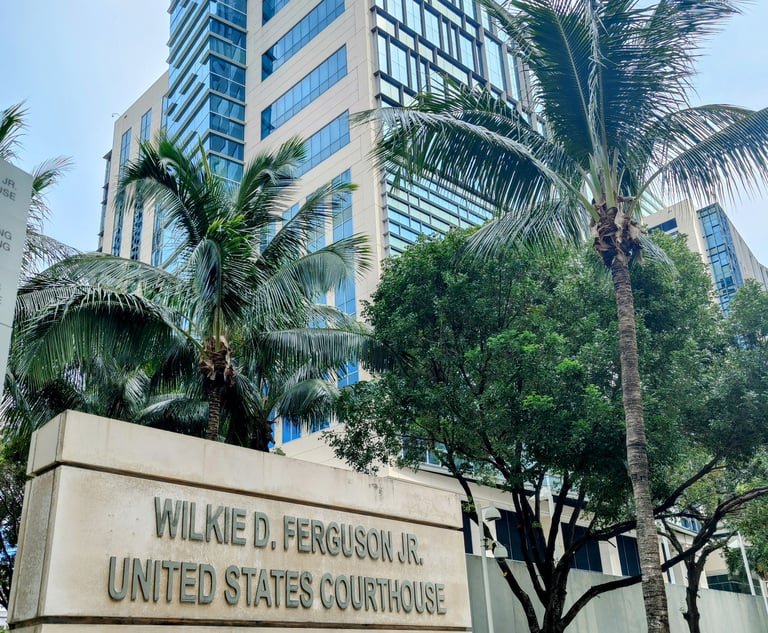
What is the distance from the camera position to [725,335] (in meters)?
18.3

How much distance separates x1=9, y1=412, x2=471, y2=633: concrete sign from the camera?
732 cm

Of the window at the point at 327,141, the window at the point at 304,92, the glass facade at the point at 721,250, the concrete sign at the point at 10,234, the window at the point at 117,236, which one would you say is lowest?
the concrete sign at the point at 10,234

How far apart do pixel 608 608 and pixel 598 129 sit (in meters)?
13.8

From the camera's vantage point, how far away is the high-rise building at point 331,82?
127 feet

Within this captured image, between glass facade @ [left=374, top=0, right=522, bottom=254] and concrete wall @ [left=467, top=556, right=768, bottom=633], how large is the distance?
706 inches

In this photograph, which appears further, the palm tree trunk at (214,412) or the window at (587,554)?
the window at (587,554)

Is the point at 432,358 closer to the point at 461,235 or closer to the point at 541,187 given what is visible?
the point at 461,235

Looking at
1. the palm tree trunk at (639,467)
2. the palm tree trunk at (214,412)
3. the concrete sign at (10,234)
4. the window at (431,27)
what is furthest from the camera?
the window at (431,27)

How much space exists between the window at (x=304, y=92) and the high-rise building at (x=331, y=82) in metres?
0.09

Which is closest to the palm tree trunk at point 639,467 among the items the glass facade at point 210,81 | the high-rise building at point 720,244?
the glass facade at point 210,81

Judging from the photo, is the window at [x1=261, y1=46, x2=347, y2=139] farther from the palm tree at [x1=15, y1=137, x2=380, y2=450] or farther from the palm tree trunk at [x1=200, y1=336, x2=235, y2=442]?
the palm tree trunk at [x1=200, y1=336, x2=235, y2=442]

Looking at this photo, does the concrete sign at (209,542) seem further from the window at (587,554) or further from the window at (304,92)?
the window at (304,92)

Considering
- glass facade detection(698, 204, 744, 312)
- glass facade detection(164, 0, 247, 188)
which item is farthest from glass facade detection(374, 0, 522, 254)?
glass facade detection(698, 204, 744, 312)

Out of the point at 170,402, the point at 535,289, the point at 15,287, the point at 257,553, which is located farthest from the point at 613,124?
the point at 170,402
